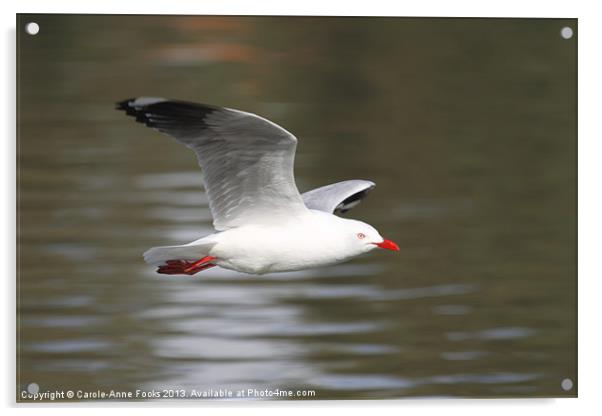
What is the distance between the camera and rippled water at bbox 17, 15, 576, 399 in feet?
14.9

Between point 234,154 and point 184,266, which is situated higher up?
point 234,154

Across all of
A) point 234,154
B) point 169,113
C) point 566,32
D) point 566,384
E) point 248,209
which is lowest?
point 566,384

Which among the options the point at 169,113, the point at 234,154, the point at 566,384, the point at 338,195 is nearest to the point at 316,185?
the point at 338,195

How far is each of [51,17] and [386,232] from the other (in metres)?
1.50

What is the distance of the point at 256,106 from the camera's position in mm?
4836

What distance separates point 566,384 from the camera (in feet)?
15.1

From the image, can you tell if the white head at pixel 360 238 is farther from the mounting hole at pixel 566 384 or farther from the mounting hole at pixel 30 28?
the mounting hole at pixel 30 28

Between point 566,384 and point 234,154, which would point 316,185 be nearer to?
point 234,154

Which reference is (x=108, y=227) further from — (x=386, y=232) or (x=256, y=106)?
(x=386, y=232)

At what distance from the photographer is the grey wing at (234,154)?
420cm

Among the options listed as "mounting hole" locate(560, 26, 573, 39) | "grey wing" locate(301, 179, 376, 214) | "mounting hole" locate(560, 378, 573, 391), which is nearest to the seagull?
"grey wing" locate(301, 179, 376, 214)

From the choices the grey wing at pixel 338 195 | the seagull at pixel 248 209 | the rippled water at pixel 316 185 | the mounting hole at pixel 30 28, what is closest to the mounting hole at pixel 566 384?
the rippled water at pixel 316 185

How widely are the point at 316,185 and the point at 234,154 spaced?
0.88 metres

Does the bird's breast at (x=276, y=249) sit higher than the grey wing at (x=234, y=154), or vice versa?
the grey wing at (x=234, y=154)
